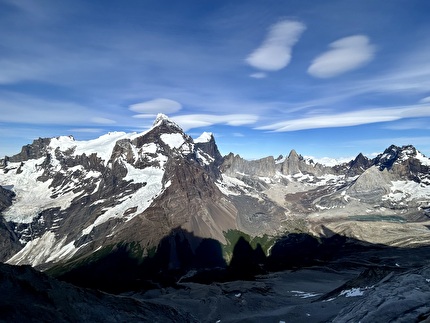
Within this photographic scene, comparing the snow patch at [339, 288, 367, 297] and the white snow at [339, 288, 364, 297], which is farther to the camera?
the white snow at [339, 288, 364, 297]

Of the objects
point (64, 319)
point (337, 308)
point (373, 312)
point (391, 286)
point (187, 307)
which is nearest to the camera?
point (64, 319)

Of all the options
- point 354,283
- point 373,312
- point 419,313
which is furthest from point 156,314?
point 354,283

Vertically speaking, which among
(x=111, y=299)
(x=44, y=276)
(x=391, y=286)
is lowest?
(x=391, y=286)

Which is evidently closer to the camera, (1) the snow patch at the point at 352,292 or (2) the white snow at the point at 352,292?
(1) the snow patch at the point at 352,292

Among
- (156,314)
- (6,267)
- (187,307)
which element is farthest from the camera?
(187,307)

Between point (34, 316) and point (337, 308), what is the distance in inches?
4452

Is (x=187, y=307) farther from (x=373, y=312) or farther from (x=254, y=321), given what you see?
(x=373, y=312)

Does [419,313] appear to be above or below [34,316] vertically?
below

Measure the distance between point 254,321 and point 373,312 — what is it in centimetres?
8523

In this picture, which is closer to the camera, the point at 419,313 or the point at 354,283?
the point at 419,313

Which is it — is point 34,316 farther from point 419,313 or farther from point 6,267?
point 419,313

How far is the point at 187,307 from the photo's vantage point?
19775 cm

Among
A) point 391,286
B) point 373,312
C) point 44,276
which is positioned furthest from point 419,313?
point 44,276

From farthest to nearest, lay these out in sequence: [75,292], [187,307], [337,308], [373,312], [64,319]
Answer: [187,307] → [337,308] → [373,312] → [75,292] → [64,319]
